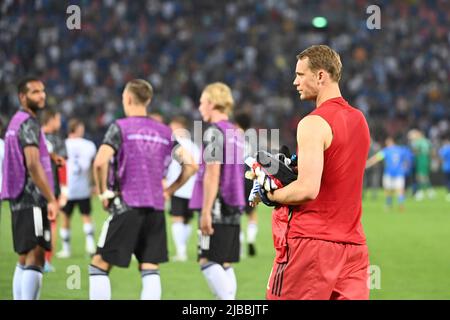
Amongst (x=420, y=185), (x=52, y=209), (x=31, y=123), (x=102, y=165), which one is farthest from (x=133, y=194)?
(x=420, y=185)

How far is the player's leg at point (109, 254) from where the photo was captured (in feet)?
25.8

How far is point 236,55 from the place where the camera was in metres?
37.6

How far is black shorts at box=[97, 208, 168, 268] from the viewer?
25.9 feet

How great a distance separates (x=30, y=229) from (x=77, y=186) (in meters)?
6.08

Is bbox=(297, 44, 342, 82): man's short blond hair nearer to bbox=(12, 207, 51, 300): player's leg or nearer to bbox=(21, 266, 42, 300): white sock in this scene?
bbox=(12, 207, 51, 300): player's leg

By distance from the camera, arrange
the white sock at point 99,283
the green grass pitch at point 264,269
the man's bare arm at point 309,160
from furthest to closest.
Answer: the green grass pitch at point 264,269
the white sock at point 99,283
the man's bare arm at point 309,160

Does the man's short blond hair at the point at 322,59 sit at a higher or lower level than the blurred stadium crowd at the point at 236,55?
lower

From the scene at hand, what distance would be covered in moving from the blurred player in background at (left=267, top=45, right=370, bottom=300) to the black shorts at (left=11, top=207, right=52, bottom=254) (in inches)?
134

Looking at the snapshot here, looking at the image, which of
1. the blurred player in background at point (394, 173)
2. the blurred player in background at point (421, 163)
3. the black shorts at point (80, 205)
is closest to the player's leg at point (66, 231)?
the black shorts at point (80, 205)

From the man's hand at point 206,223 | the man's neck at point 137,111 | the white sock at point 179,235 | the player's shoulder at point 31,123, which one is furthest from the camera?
the white sock at point 179,235

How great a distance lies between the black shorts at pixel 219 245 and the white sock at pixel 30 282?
162cm

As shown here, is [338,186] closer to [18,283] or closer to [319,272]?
[319,272]

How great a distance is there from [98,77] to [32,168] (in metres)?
26.7

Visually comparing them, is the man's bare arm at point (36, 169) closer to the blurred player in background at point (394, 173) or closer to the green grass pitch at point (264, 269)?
the green grass pitch at point (264, 269)
